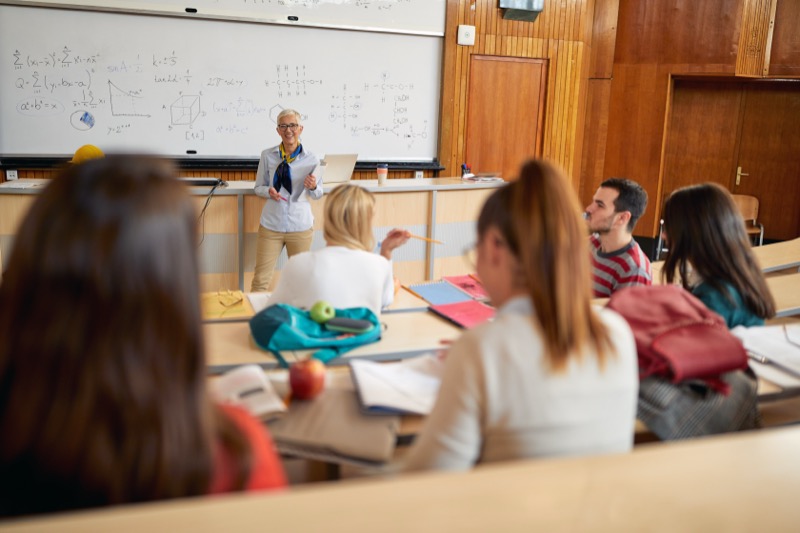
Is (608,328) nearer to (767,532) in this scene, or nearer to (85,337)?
(767,532)

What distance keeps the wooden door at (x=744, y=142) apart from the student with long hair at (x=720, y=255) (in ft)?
20.3

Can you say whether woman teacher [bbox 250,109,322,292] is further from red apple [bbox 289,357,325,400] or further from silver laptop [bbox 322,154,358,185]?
red apple [bbox 289,357,325,400]

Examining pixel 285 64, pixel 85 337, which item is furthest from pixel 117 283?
pixel 285 64

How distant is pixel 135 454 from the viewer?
39.7 inches

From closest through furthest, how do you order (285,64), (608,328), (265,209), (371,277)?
(608,328)
(371,277)
(265,209)
(285,64)

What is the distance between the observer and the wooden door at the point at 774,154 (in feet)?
27.3

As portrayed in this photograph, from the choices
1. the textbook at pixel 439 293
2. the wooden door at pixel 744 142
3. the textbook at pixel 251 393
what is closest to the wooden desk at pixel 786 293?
the textbook at pixel 439 293

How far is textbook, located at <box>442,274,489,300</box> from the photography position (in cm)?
341

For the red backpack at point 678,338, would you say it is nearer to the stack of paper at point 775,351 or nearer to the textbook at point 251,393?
the stack of paper at point 775,351

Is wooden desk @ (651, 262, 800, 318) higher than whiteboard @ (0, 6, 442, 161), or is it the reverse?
whiteboard @ (0, 6, 442, 161)

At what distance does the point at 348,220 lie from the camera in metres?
3.03

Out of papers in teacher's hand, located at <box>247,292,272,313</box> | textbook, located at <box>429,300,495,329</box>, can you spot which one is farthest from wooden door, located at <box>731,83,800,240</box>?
papers in teacher's hand, located at <box>247,292,272,313</box>

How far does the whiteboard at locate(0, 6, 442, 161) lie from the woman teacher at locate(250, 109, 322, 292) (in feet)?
4.42

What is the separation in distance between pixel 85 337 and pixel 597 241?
10.00 feet
